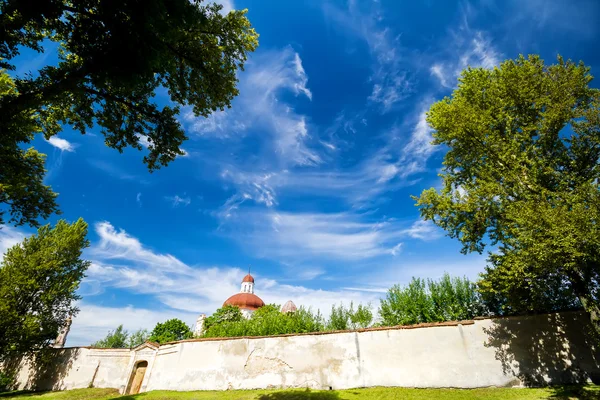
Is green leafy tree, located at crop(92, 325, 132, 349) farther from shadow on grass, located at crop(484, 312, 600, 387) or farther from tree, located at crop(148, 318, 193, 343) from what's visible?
shadow on grass, located at crop(484, 312, 600, 387)

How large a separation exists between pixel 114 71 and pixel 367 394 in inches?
593

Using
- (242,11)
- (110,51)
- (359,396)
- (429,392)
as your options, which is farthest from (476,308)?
(110,51)

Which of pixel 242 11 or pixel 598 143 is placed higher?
pixel 242 11

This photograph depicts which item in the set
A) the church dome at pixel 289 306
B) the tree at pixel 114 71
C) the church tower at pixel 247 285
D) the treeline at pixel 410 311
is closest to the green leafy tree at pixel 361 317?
the treeline at pixel 410 311

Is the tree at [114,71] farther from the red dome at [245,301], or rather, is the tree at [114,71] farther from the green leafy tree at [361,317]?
the red dome at [245,301]

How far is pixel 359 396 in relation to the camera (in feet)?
39.1

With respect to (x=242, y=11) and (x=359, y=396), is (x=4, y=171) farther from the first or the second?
(x=359, y=396)

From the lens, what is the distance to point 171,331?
4634cm

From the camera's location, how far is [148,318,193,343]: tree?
4550 cm

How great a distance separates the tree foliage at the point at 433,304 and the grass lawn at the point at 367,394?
8444mm

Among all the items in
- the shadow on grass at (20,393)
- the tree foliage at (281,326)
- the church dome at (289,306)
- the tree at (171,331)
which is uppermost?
the church dome at (289,306)

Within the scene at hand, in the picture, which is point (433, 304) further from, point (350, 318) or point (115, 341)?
point (115, 341)

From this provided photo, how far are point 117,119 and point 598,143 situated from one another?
60.0 ft

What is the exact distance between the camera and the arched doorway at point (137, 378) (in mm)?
17750
